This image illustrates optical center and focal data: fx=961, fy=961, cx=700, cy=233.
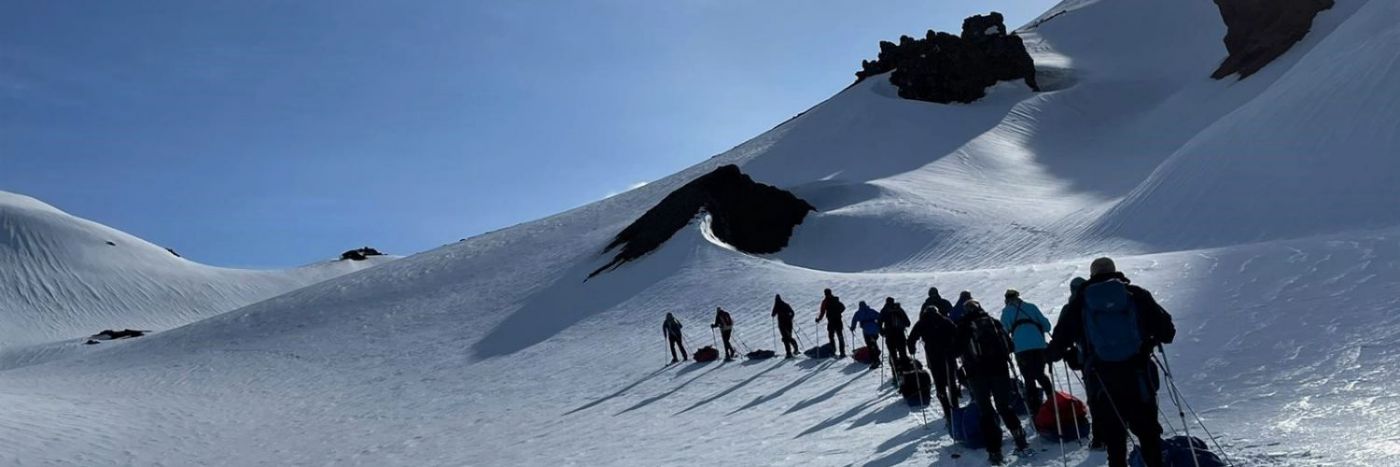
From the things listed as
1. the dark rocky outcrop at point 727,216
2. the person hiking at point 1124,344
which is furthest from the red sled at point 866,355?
the dark rocky outcrop at point 727,216

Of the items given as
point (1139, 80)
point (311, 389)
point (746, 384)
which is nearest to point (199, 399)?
point (311, 389)

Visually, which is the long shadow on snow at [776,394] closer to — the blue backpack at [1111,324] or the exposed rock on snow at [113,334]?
the blue backpack at [1111,324]

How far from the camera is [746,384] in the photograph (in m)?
18.1

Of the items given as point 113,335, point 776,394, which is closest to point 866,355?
point 776,394

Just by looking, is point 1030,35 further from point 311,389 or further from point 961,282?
point 311,389

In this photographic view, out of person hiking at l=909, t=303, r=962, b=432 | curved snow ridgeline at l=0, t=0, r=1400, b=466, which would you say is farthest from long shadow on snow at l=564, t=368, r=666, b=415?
person hiking at l=909, t=303, r=962, b=432

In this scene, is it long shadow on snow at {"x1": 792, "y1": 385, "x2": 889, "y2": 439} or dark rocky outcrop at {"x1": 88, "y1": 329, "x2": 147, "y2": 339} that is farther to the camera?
dark rocky outcrop at {"x1": 88, "y1": 329, "x2": 147, "y2": 339}

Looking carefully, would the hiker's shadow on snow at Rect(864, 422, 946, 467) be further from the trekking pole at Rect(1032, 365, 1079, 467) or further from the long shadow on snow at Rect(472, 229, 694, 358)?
the long shadow on snow at Rect(472, 229, 694, 358)

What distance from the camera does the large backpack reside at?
8.82 metres

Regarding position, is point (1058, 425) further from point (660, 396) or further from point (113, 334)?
point (113, 334)

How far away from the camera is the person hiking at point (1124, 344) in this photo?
21.8 ft

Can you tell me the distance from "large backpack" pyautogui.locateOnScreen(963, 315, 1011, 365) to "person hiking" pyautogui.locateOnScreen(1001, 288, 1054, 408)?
66 cm

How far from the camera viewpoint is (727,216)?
4309 cm

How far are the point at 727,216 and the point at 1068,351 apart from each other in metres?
36.0
